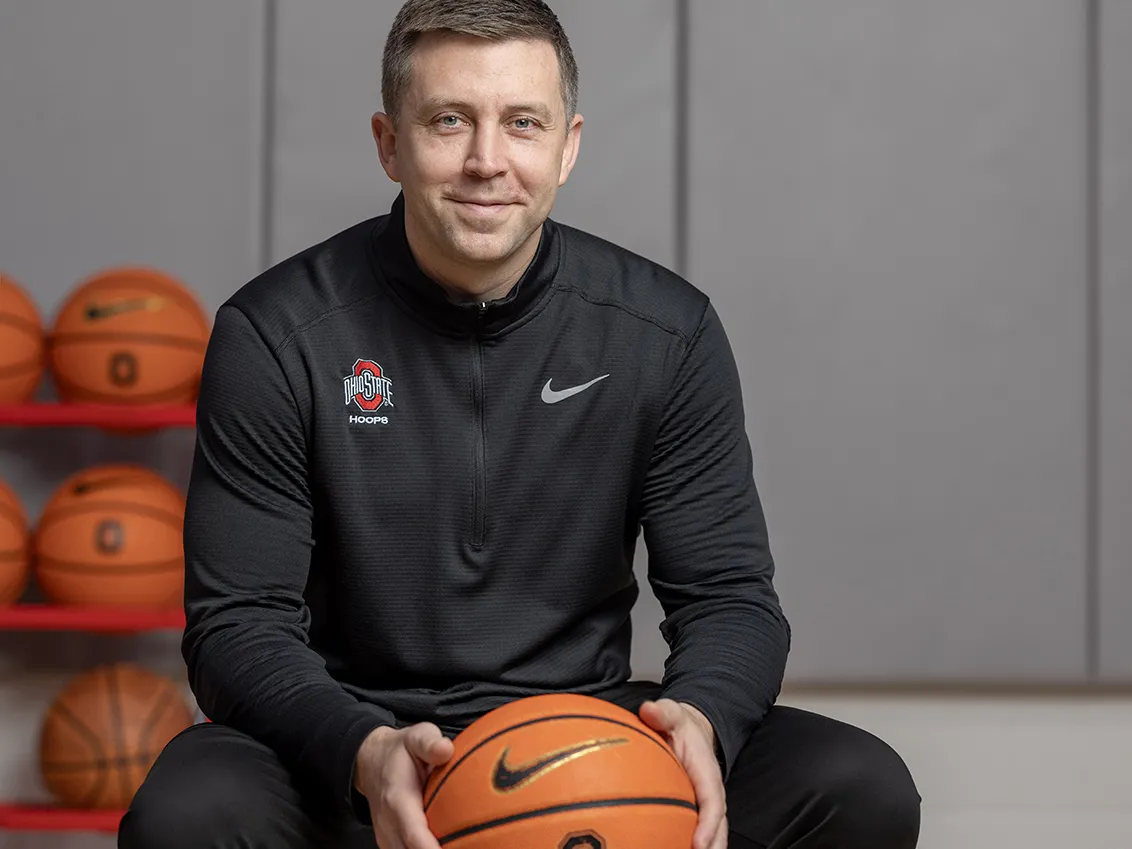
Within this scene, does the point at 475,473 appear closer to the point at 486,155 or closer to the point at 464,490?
the point at 464,490

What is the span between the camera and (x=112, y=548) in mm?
2098

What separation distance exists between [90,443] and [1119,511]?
78.8 inches

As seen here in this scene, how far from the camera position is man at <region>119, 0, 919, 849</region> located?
135cm

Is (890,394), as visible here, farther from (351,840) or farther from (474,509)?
(351,840)

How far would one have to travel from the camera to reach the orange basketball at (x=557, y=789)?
109 cm

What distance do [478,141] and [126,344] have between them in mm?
943

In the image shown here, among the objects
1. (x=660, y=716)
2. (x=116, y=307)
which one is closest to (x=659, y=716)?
(x=660, y=716)

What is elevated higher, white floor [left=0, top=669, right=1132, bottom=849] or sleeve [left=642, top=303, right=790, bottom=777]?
sleeve [left=642, top=303, right=790, bottom=777]

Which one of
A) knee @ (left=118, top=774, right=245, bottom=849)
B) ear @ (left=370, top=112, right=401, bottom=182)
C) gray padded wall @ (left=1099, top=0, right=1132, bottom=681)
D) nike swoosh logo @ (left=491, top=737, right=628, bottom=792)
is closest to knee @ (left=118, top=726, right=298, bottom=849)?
Result: knee @ (left=118, top=774, right=245, bottom=849)

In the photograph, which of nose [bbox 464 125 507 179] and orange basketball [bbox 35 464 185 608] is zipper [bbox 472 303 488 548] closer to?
nose [bbox 464 125 507 179]

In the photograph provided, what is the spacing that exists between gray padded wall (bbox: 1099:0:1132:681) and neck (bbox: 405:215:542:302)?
4.79 feet

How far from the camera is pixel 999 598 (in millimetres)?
2504

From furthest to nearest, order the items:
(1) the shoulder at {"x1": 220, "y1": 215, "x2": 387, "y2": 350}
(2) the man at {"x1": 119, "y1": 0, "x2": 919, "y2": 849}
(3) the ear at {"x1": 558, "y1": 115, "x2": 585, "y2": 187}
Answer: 1. (3) the ear at {"x1": 558, "y1": 115, "x2": 585, "y2": 187}
2. (1) the shoulder at {"x1": 220, "y1": 215, "x2": 387, "y2": 350}
3. (2) the man at {"x1": 119, "y1": 0, "x2": 919, "y2": 849}

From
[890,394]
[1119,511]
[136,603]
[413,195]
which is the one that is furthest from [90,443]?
[1119,511]
